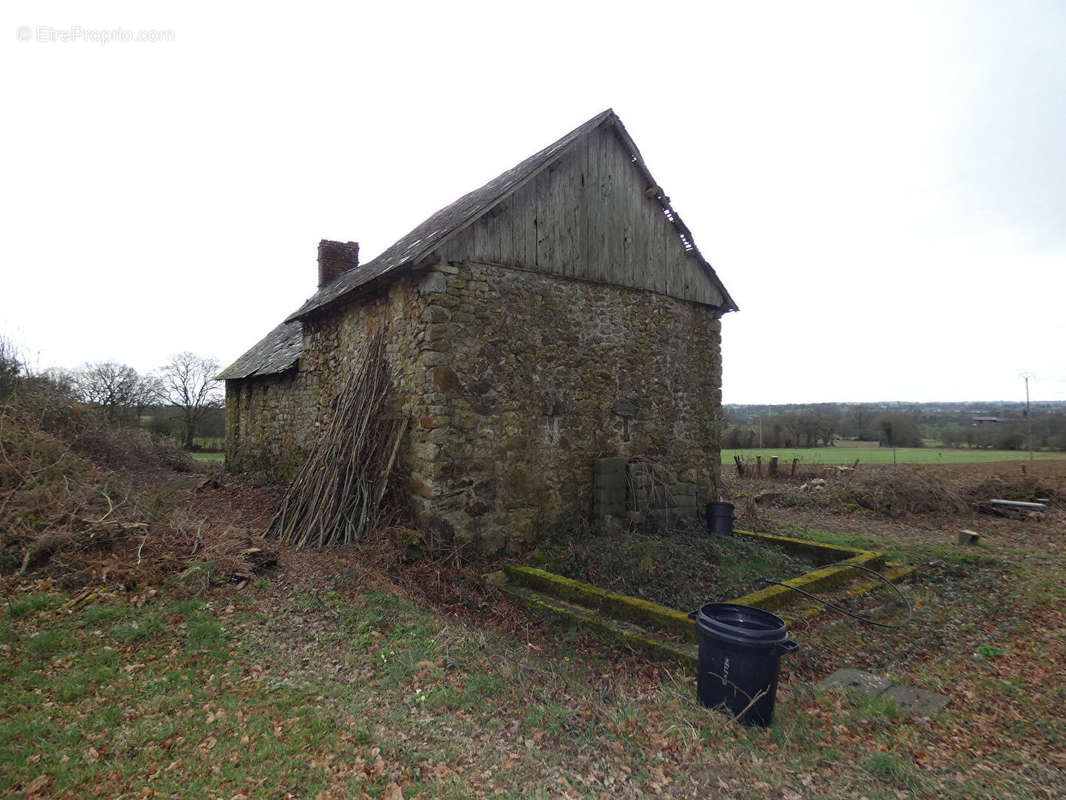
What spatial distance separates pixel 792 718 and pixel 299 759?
4.04 meters

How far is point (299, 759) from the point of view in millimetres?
3996

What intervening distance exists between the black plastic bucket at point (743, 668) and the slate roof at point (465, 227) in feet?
19.7

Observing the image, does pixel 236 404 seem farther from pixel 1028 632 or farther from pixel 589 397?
pixel 1028 632

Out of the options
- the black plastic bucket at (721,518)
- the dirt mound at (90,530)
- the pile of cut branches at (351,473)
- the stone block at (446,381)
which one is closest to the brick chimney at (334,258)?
the dirt mound at (90,530)

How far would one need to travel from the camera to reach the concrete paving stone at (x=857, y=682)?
5.50 m

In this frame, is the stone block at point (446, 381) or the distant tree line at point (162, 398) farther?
the distant tree line at point (162, 398)

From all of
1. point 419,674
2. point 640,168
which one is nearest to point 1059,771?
point 419,674

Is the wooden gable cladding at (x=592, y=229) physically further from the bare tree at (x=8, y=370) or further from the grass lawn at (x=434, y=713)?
the bare tree at (x=8, y=370)

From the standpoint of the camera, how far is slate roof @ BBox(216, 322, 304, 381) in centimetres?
1395

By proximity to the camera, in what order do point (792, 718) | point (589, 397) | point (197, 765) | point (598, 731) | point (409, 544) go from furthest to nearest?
point (589, 397) < point (409, 544) < point (792, 718) < point (598, 731) < point (197, 765)

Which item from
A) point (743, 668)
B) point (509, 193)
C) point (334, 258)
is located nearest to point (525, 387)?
point (509, 193)

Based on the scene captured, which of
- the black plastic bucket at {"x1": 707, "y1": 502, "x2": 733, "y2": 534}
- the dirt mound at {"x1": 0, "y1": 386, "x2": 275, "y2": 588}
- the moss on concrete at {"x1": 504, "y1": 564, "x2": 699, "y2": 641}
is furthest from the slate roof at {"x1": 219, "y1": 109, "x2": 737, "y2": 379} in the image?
the moss on concrete at {"x1": 504, "y1": 564, "x2": 699, "y2": 641}

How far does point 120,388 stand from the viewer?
27891mm

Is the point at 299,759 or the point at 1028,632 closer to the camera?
the point at 299,759
